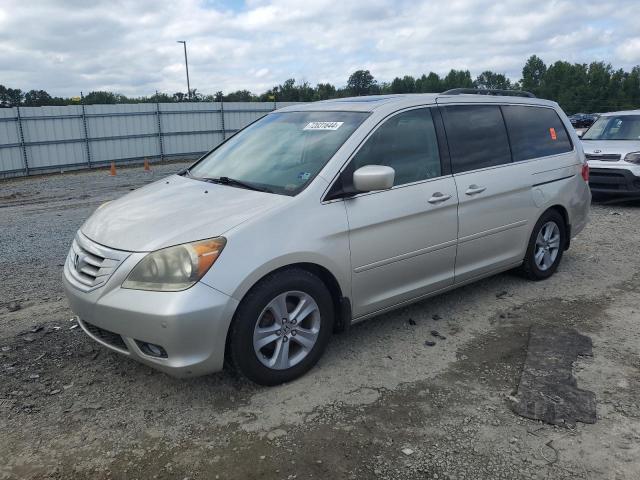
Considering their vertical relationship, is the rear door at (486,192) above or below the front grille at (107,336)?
above

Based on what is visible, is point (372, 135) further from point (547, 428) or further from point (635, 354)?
point (635, 354)

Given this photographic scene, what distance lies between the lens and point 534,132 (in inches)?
211

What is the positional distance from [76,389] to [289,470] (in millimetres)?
1634

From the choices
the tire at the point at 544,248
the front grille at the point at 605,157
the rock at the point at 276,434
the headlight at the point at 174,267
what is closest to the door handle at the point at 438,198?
the tire at the point at 544,248

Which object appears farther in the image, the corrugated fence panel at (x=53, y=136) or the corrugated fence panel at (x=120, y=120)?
the corrugated fence panel at (x=120, y=120)

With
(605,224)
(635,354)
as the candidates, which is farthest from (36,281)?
(605,224)

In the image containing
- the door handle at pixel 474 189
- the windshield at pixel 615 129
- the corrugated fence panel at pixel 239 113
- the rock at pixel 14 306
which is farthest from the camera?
the corrugated fence panel at pixel 239 113

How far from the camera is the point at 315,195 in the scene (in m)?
3.60

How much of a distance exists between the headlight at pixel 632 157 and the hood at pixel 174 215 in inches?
324

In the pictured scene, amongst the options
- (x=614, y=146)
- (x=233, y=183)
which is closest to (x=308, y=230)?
(x=233, y=183)

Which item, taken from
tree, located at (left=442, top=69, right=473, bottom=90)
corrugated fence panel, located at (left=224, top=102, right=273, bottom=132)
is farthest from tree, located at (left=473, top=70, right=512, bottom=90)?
corrugated fence panel, located at (left=224, top=102, right=273, bottom=132)

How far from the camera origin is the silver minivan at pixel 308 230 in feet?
10.3

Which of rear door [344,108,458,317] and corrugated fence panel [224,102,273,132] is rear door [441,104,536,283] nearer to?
rear door [344,108,458,317]

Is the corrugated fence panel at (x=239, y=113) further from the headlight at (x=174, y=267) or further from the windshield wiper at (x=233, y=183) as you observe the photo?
the headlight at (x=174, y=267)
